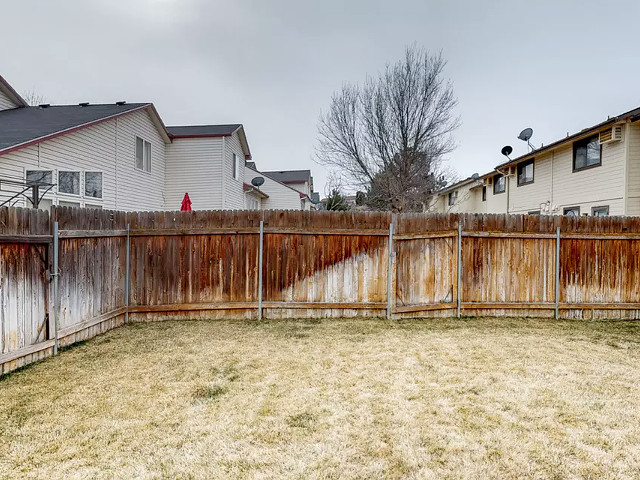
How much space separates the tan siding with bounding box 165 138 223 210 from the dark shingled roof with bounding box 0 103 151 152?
2468 millimetres

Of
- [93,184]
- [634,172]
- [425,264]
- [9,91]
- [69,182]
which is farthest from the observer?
[9,91]

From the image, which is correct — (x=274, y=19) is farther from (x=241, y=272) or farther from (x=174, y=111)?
(x=174, y=111)

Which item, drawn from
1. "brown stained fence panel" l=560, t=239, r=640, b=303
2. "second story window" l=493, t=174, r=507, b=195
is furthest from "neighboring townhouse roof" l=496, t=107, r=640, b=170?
"brown stained fence panel" l=560, t=239, r=640, b=303

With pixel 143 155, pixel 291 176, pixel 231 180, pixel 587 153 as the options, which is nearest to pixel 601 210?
pixel 587 153

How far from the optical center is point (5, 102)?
12.2 m

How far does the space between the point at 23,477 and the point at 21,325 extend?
229 cm

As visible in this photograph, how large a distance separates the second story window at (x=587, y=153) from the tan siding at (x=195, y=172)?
1246 cm

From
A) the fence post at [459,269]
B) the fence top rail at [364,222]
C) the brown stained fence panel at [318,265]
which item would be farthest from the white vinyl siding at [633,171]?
the brown stained fence panel at [318,265]

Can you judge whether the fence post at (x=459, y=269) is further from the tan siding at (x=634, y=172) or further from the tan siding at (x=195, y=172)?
the tan siding at (x=195, y=172)

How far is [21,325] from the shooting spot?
12.9 ft

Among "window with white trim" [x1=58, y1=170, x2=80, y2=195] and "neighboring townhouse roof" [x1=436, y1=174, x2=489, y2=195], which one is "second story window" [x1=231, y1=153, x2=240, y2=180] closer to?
"window with white trim" [x1=58, y1=170, x2=80, y2=195]

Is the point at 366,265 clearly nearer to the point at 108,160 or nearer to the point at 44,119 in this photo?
the point at 108,160

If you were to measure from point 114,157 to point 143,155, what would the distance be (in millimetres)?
1777

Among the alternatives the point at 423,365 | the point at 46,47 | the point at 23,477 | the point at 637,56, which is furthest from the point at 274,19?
the point at 23,477
